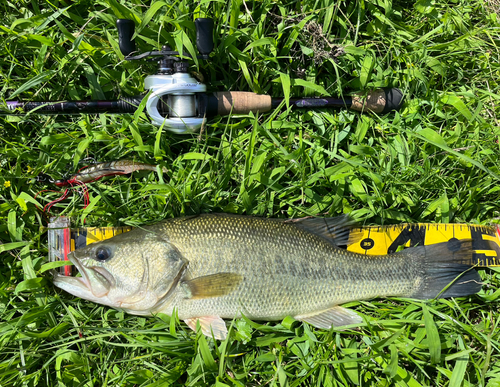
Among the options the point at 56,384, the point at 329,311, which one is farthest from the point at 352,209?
the point at 56,384

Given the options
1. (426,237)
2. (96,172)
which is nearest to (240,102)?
(96,172)

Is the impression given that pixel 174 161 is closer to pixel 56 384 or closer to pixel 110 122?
pixel 110 122

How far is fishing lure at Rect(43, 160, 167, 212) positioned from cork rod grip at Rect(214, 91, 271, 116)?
2.50 feet

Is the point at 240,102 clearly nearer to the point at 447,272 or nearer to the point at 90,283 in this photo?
the point at 90,283

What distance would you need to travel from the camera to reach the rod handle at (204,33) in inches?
93.1

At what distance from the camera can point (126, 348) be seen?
2656mm

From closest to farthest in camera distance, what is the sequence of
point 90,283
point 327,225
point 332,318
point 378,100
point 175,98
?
point 90,283
point 175,98
point 332,318
point 327,225
point 378,100


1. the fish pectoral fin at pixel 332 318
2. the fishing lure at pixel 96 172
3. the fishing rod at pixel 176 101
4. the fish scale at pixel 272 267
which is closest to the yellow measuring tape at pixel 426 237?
the fish scale at pixel 272 267

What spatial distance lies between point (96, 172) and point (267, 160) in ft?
4.94

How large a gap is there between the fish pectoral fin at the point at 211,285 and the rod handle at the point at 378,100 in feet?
6.11

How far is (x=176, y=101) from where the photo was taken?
8.09ft

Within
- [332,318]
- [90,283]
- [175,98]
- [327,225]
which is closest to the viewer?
[90,283]

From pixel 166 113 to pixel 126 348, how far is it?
198 cm

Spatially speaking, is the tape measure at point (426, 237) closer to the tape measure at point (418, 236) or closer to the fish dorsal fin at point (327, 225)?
the tape measure at point (418, 236)
